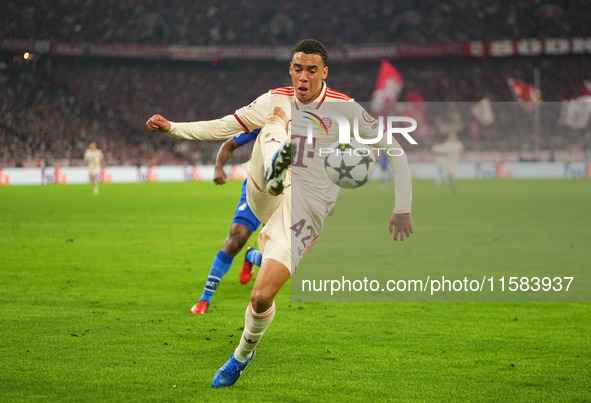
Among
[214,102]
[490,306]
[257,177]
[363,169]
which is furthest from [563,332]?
[214,102]

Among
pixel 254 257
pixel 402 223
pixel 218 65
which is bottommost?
pixel 254 257

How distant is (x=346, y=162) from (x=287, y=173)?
0.43 m

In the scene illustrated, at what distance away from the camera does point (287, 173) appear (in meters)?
4.92

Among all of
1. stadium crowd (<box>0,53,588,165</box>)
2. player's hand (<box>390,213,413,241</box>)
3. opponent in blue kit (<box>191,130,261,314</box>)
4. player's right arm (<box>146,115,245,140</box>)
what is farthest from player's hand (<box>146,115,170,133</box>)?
stadium crowd (<box>0,53,588,165</box>)

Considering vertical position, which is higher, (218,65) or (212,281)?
(218,65)

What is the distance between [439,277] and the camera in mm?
8875

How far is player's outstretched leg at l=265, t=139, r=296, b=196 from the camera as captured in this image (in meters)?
4.53

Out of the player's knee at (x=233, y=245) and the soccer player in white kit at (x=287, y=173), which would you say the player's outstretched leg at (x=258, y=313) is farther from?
the player's knee at (x=233, y=245)

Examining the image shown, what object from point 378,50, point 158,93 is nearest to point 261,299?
point 158,93

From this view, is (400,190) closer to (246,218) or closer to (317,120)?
(317,120)

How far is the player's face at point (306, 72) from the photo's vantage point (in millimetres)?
4961

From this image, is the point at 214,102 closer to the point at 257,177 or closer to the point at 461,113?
the point at 461,113

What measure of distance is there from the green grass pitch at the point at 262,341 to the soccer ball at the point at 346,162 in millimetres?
1246

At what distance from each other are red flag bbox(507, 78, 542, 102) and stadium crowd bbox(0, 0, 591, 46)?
3.91 meters
